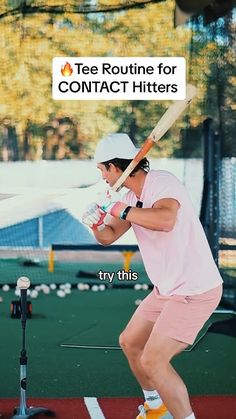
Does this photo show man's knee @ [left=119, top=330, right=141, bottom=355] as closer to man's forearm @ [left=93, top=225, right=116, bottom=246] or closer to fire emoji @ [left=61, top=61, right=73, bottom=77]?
man's forearm @ [left=93, top=225, right=116, bottom=246]

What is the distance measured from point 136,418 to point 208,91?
3386mm

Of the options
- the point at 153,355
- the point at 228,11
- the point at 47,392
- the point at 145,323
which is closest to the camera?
the point at 153,355

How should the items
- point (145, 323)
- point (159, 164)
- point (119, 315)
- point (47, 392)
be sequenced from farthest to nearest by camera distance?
point (159, 164) → point (119, 315) → point (47, 392) → point (145, 323)

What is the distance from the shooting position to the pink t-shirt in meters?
3.82

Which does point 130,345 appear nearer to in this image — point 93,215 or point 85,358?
point 93,215

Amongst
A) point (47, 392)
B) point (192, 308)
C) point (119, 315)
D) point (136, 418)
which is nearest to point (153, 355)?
point (192, 308)

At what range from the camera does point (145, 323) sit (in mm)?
4020

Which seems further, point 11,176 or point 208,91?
point 11,176

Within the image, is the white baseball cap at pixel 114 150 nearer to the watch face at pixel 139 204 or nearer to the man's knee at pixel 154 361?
the watch face at pixel 139 204

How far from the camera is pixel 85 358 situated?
5473 millimetres

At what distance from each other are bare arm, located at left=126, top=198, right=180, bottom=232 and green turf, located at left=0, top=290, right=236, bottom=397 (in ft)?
4.21

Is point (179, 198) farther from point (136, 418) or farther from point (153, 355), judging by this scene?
point (136, 418)

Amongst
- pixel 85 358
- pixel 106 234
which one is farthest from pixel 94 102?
pixel 106 234

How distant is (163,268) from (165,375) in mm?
444
